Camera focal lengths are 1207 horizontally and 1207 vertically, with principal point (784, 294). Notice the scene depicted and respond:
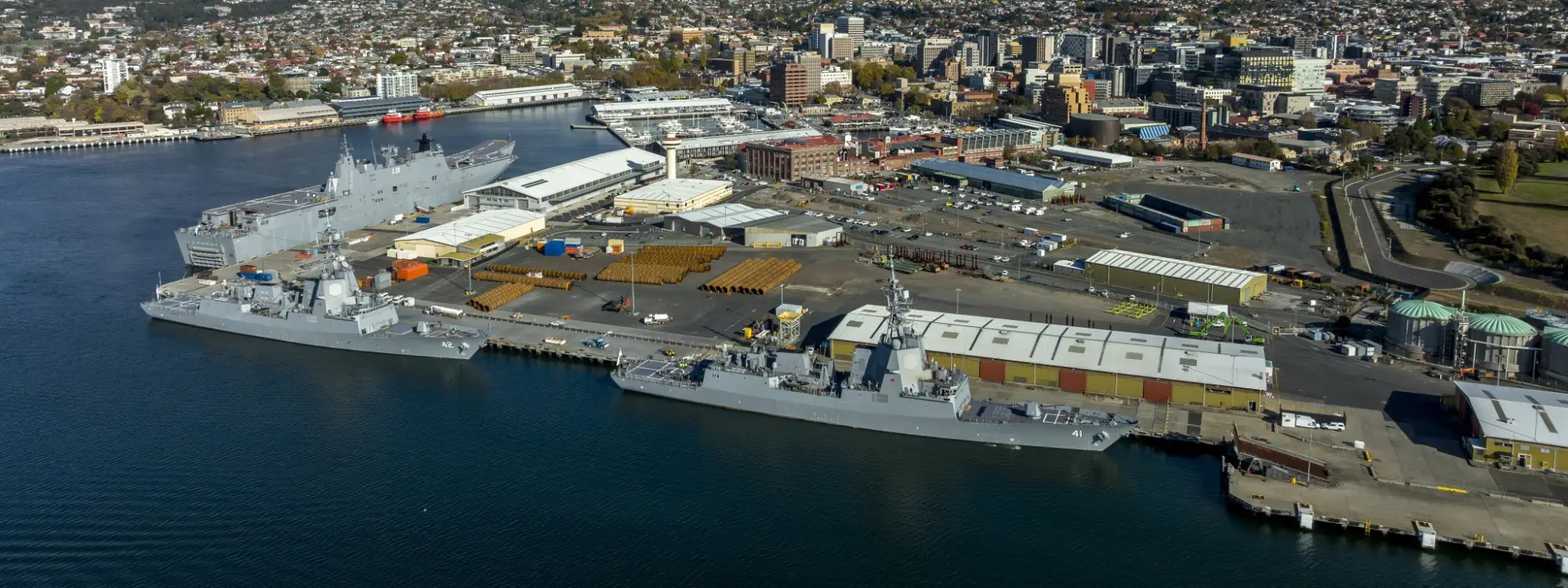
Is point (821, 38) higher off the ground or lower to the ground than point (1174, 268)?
higher

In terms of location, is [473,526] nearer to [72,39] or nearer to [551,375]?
[551,375]

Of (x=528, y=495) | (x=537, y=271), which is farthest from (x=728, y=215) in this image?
(x=528, y=495)

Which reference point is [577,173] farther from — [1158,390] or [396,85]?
[396,85]

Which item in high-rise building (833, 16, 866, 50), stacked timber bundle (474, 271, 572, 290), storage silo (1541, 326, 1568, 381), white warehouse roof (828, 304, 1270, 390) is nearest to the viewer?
white warehouse roof (828, 304, 1270, 390)

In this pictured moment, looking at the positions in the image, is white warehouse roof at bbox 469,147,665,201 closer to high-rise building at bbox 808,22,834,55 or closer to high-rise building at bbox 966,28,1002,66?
Answer: high-rise building at bbox 966,28,1002,66

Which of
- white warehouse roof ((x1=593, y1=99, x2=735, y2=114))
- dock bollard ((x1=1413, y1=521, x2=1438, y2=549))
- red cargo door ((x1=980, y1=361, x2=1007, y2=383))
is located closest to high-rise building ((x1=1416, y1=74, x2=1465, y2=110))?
white warehouse roof ((x1=593, y1=99, x2=735, y2=114))

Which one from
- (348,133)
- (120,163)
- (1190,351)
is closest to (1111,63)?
(348,133)

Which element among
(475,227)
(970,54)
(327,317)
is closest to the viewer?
(327,317)

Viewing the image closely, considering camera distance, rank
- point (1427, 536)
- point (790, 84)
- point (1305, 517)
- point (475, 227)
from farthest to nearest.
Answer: point (790, 84)
point (475, 227)
point (1305, 517)
point (1427, 536)
